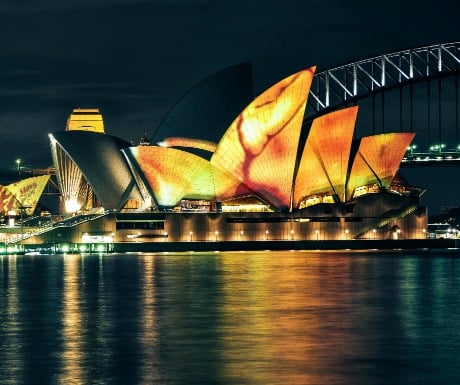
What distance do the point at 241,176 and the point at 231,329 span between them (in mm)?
71835

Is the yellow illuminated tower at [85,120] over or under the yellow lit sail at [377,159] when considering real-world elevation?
over

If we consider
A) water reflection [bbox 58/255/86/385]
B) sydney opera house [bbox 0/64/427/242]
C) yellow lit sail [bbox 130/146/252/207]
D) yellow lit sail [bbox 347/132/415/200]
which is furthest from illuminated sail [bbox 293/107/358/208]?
water reflection [bbox 58/255/86/385]

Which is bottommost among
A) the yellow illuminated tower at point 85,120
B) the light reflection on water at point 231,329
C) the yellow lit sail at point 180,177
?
the light reflection on water at point 231,329

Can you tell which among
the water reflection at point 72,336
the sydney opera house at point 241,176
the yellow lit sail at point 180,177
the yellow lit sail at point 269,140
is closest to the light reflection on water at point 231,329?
the water reflection at point 72,336

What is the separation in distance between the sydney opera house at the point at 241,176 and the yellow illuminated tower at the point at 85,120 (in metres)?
32.9

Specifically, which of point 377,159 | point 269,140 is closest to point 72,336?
point 269,140

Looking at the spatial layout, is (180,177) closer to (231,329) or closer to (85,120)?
(85,120)

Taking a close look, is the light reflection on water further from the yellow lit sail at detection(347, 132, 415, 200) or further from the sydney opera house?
the yellow lit sail at detection(347, 132, 415, 200)

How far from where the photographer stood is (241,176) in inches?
4397

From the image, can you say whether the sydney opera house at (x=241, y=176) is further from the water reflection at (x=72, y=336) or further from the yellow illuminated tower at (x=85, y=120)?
the water reflection at (x=72, y=336)

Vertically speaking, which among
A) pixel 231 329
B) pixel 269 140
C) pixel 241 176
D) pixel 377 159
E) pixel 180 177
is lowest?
pixel 231 329

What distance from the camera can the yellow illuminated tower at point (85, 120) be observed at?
157125mm

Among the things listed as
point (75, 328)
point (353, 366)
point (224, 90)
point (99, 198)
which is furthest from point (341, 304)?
point (99, 198)

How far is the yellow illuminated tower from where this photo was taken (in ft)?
516
